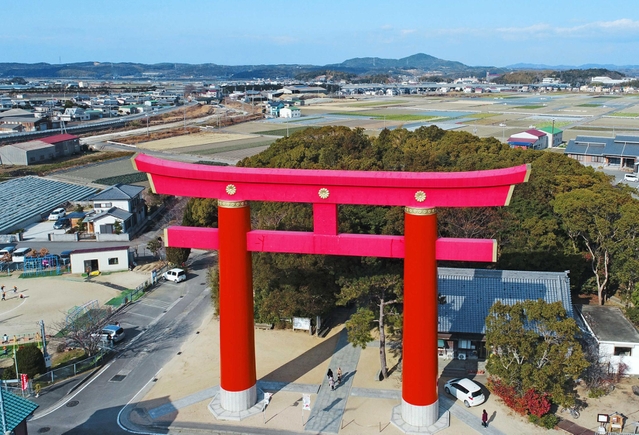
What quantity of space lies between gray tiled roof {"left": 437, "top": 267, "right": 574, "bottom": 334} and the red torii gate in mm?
5080

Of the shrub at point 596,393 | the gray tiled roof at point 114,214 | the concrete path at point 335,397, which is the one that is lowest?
the concrete path at point 335,397

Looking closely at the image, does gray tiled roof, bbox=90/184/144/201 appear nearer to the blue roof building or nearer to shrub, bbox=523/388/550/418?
the blue roof building

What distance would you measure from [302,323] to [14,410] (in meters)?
12.0

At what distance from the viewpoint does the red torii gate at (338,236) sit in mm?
15586

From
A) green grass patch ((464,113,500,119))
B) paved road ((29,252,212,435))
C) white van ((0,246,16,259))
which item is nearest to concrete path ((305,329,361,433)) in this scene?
paved road ((29,252,212,435))

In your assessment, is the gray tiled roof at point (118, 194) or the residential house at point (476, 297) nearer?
the residential house at point (476, 297)

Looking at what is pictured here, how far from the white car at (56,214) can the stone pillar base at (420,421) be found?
114 feet

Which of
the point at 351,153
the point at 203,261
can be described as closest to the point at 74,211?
the point at 203,261

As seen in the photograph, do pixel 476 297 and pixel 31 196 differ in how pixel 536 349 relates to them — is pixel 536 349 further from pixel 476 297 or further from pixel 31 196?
pixel 31 196

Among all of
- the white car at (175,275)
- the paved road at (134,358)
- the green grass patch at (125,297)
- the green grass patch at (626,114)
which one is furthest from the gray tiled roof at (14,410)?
the green grass patch at (626,114)

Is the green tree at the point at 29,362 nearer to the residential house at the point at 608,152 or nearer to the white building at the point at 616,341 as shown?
the white building at the point at 616,341

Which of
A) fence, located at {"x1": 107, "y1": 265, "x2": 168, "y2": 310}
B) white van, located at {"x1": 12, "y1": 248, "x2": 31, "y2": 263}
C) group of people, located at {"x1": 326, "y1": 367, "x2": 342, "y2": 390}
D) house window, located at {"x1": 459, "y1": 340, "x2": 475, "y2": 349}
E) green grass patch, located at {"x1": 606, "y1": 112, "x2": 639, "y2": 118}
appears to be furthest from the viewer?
green grass patch, located at {"x1": 606, "y1": 112, "x2": 639, "y2": 118}

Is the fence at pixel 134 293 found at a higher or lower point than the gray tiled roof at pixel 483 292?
lower

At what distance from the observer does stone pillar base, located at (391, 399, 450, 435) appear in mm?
16673
